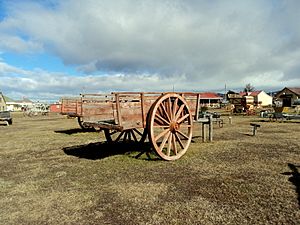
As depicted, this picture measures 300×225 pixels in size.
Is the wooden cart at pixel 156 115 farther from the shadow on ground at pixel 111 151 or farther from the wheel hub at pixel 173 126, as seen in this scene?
the shadow on ground at pixel 111 151

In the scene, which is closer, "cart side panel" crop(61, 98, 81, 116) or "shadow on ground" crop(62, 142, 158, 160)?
"shadow on ground" crop(62, 142, 158, 160)

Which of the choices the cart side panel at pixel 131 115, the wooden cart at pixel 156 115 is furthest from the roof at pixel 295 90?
the cart side panel at pixel 131 115

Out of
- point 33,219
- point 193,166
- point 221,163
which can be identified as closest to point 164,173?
point 193,166

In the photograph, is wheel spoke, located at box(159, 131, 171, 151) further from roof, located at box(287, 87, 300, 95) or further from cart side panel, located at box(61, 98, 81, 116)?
roof, located at box(287, 87, 300, 95)

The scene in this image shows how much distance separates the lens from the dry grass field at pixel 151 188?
349cm

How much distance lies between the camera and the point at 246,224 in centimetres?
320

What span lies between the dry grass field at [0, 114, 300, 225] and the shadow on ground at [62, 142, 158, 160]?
0.06 metres

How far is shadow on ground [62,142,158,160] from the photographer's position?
283 inches

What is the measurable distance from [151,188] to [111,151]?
3548 mm

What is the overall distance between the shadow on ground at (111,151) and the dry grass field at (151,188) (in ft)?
0.20

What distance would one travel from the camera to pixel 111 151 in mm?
7867

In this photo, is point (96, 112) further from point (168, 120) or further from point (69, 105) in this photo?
point (69, 105)

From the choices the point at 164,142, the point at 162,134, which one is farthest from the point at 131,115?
the point at 164,142

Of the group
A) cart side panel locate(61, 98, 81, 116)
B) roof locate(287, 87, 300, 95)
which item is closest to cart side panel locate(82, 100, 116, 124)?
cart side panel locate(61, 98, 81, 116)
